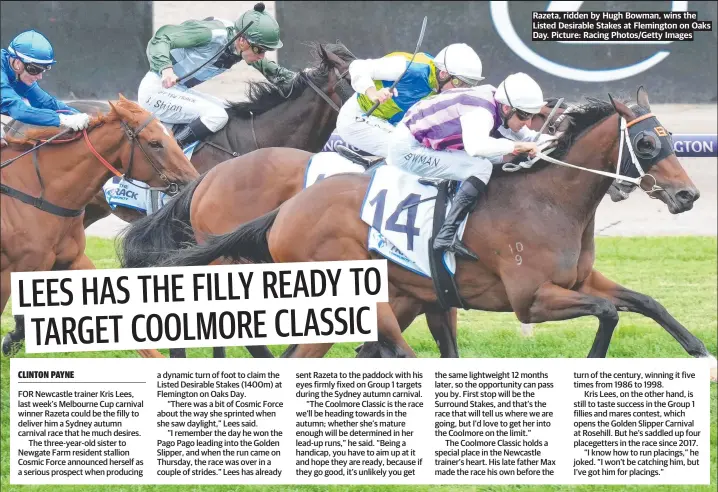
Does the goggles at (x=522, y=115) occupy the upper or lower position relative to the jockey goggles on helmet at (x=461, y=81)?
lower

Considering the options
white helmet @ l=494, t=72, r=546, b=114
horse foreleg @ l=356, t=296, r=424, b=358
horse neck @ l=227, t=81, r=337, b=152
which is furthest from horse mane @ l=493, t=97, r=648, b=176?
horse neck @ l=227, t=81, r=337, b=152

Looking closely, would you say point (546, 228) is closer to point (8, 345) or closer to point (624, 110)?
point (624, 110)

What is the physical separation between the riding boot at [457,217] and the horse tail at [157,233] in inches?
64.0

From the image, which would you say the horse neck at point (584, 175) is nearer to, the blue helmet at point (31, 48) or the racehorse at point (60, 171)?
the racehorse at point (60, 171)

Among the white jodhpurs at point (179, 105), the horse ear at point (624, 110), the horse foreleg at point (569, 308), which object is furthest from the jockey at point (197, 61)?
the horse foreleg at point (569, 308)

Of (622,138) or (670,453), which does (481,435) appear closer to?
(670,453)

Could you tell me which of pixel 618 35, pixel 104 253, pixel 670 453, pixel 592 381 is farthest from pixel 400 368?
pixel 104 253

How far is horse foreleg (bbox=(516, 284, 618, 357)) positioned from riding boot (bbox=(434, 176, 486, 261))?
0.40 m

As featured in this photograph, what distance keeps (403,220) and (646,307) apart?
120cm

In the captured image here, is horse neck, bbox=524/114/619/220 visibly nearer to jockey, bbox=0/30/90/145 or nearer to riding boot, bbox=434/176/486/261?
riding boot, bbox=434/176/486/261

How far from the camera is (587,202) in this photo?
6062mm

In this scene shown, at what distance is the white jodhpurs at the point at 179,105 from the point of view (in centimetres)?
809

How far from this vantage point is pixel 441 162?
6.10 metres

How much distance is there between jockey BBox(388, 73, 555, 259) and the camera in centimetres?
581
